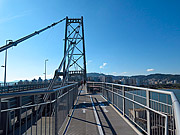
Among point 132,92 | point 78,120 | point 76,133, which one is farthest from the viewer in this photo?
point 78,120

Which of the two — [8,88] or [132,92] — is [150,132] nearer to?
[132,92]

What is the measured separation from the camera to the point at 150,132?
119 inches

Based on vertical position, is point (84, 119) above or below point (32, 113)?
below

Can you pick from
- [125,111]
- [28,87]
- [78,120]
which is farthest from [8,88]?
[125,111]

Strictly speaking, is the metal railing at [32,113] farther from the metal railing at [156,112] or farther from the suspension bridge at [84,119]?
the metal railing at [156,112]

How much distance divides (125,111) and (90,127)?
1749mm

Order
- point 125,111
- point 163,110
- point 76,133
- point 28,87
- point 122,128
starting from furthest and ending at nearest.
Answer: point 28,87, point 125,111, point 122,128, point 76,133, point 163,110

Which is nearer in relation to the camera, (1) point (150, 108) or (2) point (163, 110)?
(2) point (163, 110)

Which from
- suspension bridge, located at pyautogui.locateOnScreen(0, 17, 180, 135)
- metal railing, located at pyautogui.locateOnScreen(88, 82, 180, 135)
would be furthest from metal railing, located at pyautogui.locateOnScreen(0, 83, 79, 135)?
metal railing, located at pyautogui.locateOnScreen(88, 82, 180, 135)

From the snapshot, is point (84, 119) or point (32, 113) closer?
point (32, 113)

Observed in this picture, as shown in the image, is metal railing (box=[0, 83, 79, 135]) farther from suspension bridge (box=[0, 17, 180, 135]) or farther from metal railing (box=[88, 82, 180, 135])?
metal railing (box=[88, 82, 180, 135])

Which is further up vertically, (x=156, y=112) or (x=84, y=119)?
(x=156, y=112)

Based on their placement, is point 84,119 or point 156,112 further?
Result: point 84,119

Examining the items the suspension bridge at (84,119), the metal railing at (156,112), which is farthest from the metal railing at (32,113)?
the metal railing at (156,112)
